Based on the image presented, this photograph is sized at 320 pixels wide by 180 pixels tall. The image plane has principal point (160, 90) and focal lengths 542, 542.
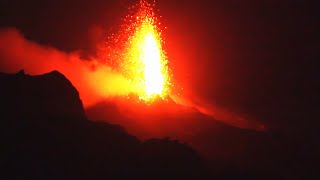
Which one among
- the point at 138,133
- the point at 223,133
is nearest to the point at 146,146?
the point at 138,133

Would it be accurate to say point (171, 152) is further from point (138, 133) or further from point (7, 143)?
point (138, 133)

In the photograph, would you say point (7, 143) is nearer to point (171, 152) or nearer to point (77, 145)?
point (77, 145)

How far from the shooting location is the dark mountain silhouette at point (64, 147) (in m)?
91.2

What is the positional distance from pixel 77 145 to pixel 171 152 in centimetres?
1696

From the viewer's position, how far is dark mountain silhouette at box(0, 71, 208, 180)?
9116 centimetres

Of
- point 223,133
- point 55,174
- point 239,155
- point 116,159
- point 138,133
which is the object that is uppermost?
point 223,133

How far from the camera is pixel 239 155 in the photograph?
167375mm

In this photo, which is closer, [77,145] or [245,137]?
[77,145]

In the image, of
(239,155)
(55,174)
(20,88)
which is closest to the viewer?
(55,174)

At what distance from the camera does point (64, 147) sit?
96.7 m

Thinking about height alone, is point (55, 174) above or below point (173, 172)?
below

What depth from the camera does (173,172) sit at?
3755 inches

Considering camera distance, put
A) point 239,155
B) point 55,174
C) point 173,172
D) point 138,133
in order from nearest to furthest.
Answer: point 55,174 < point 173,172 < point 138,133 < point 239,155

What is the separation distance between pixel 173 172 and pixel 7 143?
29114mm
